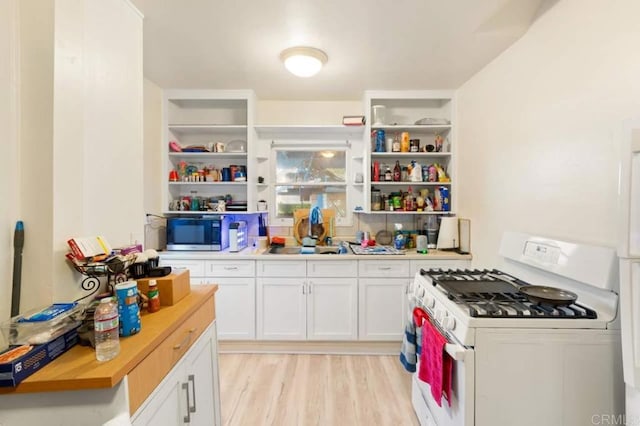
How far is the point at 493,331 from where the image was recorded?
1.15m

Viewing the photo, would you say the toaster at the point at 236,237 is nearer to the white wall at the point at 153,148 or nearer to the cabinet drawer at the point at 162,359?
the white wall at the point at 153,148

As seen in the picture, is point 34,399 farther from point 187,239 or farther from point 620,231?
Answer: point 187,239

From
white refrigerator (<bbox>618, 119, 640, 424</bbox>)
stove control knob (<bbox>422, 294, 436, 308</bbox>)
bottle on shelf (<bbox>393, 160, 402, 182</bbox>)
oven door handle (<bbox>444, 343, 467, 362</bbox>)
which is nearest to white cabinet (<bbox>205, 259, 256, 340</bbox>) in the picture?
stove control knob (<bbox>422, 294, 436, 308</bbox>)

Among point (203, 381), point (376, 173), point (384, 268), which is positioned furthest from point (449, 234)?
point (203, 381)

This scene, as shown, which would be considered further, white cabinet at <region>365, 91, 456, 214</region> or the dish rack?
white cabinet at <region>365, 91, 456, 214</region>

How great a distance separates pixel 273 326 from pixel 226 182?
148 cm

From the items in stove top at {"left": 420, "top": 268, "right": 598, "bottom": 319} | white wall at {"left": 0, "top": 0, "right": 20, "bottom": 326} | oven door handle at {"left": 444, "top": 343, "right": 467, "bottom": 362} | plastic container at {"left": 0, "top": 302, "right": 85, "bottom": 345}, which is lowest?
oven door handle at {"left": 444, "top": 343, "right": 467, "bottom": 362}

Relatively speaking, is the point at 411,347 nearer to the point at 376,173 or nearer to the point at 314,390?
the point at 314,390

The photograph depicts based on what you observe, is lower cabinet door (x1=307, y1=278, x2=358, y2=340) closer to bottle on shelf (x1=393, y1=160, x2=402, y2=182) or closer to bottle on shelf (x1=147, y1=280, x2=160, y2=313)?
bottle on shelf (x1=393, y1=160, x2=402, y2=182)

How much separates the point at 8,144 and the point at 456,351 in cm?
185

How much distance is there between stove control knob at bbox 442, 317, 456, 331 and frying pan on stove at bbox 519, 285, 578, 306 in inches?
16.4

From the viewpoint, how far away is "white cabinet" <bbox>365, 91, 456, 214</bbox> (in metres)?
2.83

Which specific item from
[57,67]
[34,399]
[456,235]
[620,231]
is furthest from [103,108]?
[456,235]

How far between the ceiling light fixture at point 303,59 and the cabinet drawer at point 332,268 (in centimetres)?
158
